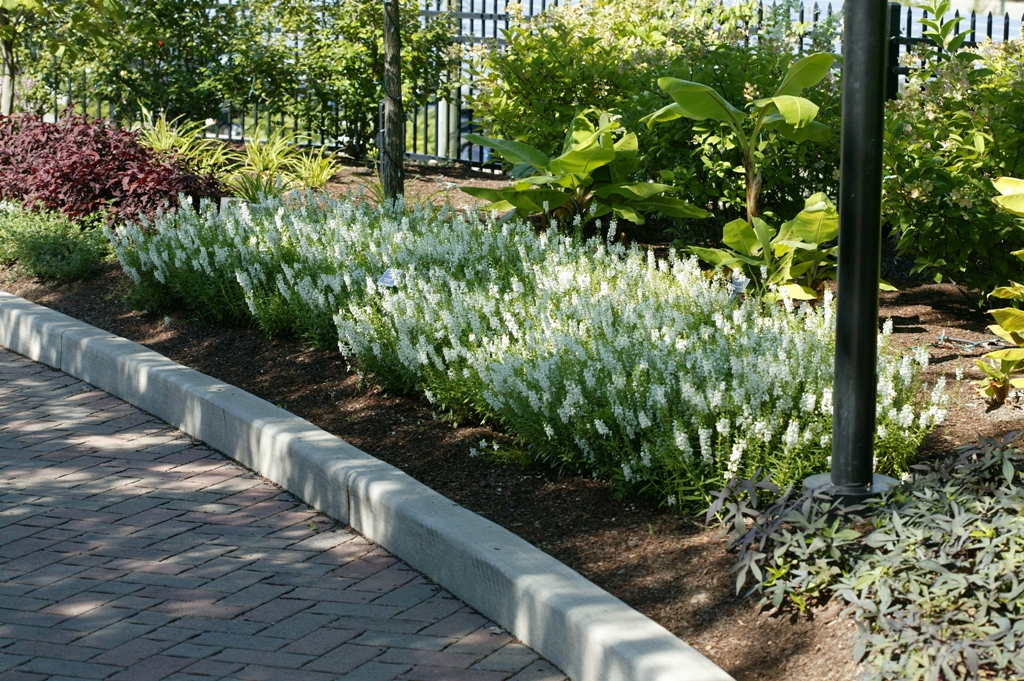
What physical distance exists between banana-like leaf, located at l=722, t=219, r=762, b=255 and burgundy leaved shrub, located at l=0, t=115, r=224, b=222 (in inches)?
185

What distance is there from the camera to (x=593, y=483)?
178 inches

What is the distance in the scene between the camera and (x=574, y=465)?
4.59 meters

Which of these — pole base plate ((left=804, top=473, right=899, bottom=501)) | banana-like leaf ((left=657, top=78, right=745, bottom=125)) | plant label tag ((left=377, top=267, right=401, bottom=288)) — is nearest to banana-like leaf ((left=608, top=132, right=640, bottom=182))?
banana-like leaf ((left=657, top=78, right=745, bottom=125))

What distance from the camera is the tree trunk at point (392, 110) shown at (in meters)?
8.29

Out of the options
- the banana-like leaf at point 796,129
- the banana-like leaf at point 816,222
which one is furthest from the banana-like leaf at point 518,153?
the banana-like leaf at point 816,222

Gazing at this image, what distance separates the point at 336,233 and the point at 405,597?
3.87m

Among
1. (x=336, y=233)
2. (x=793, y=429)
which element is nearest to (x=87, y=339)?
(x=336, y=233)

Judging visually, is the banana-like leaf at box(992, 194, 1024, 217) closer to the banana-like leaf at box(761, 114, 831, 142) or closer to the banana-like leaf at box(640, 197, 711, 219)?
the banana-like leaf at box(761, 114, 831, 142)

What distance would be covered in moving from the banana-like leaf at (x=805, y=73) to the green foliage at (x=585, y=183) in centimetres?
101

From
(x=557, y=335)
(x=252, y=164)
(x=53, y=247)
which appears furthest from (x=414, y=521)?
(x=252, y=164)

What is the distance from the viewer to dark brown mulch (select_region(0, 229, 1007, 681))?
3330mm

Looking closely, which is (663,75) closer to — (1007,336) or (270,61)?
(1007,336)

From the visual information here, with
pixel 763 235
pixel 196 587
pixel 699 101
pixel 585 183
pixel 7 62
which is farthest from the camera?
pixel 7 62

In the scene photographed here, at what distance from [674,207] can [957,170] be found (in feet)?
5.95
